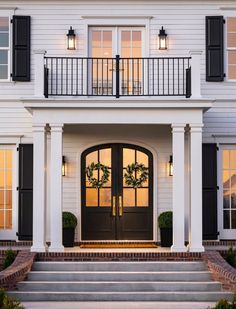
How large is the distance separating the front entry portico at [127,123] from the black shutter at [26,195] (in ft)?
5.63

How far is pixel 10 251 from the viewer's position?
1438 cm

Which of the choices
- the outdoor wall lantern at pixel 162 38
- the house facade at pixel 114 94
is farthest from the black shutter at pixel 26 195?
the outdoor wall lantern at pixel 162 38

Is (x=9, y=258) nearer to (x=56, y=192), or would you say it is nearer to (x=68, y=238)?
(x=56, y=192)

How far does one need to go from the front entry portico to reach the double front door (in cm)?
196

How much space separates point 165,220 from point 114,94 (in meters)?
3.29

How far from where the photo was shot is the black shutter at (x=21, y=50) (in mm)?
16406

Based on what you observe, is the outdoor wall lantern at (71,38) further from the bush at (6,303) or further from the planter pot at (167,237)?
the bush at (6,303)

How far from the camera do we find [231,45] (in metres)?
16.6

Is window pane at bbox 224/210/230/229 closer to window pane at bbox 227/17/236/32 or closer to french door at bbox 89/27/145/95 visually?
french door at bbox 89/27/145/95

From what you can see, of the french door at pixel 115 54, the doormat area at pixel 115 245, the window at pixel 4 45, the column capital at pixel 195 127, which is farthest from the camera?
the window at pixel 4 45

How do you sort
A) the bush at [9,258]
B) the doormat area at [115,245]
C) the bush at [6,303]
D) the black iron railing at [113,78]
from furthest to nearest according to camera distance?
the black iron railing at [113,78] < the doormat area at [115,245] < the bush at [9,258] < the bush at [6,303]

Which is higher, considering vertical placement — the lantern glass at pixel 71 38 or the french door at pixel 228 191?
the lantern glass at pixel 71 38

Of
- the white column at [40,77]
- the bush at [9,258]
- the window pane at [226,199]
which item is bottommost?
the bush at [9,258]

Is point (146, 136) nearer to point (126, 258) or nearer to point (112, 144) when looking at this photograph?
point (112, 144)
